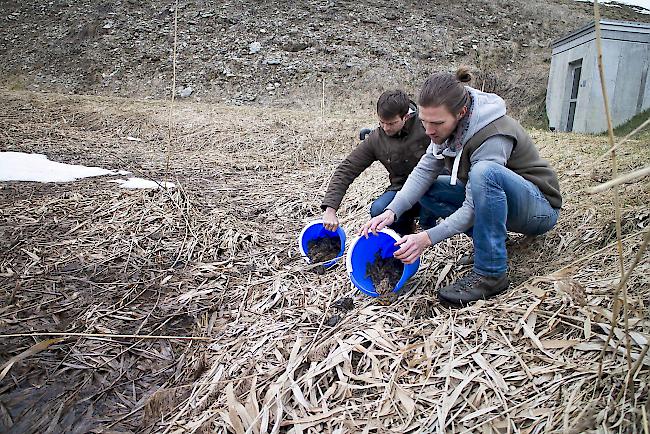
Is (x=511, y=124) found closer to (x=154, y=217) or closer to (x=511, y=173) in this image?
(x=511, y=173)

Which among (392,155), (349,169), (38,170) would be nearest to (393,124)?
(392,155)

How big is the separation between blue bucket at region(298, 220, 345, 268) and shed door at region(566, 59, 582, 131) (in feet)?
20.3

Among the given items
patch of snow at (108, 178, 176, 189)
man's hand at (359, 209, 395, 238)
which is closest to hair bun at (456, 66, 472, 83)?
man's hand at (359, 209, 395, 238)

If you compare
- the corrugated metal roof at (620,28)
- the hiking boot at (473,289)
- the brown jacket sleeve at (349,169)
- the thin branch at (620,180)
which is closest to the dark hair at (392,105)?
the brown jacket sleeve at (349,169)

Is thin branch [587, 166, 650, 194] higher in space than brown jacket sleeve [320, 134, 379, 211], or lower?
higher

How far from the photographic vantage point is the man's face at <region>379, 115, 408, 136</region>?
7.22ft

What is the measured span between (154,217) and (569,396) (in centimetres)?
248

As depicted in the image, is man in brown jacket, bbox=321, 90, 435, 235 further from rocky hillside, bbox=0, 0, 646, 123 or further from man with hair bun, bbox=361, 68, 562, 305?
rocky hillside, bbox=0, 0, 646, 123

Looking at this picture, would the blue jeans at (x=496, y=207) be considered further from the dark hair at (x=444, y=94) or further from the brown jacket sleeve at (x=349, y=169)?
the brown jacket sleeve at (x=349, y=169)

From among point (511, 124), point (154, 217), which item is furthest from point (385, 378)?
point (154, 217)

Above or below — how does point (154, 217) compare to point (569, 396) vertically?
below

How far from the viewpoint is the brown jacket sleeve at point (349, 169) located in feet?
7.54

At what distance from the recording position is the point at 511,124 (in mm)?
1792

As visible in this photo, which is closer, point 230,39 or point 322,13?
point 230,39
